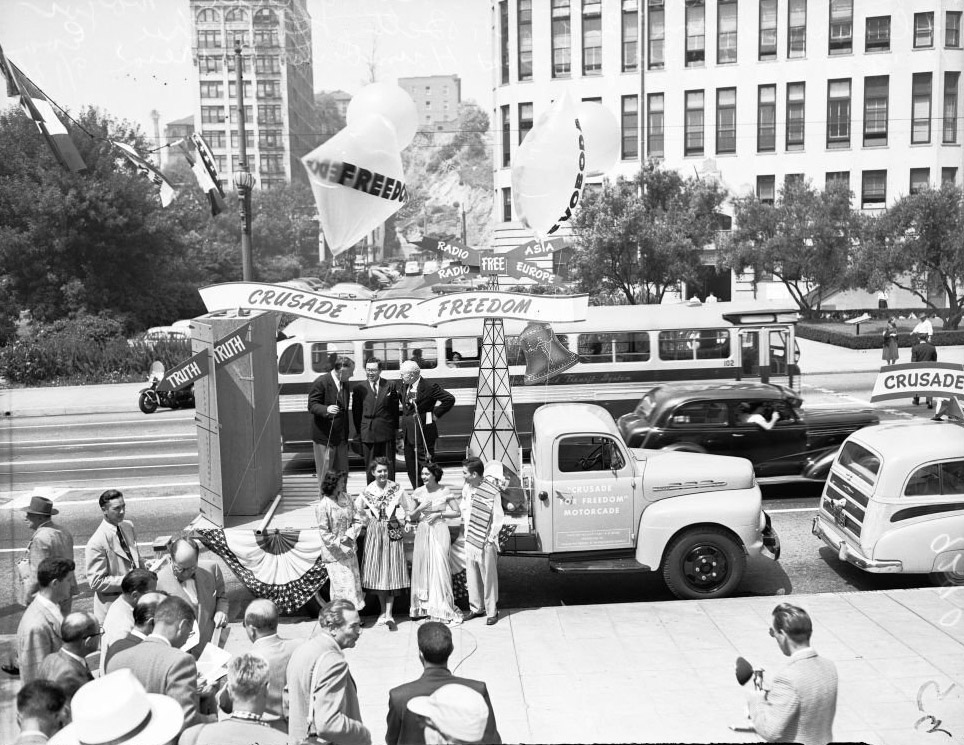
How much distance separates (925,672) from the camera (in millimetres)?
8062

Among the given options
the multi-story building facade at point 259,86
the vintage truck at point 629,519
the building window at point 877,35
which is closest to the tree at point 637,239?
the multi-story building facade at point 259,86

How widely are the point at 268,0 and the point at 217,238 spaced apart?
3021 cm

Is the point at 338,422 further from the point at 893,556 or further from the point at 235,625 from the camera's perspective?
the point at 893,556

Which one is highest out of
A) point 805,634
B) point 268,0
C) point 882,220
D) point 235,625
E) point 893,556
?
point 268,0

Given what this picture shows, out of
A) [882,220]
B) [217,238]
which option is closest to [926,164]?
[882,220]

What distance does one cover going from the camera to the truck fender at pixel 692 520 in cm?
991

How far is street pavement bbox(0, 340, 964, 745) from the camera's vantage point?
7.18 m

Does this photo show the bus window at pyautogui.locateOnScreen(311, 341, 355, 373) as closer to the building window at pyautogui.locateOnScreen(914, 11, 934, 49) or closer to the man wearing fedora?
the man wearing fedora

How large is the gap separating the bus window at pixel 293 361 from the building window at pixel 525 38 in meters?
15.1

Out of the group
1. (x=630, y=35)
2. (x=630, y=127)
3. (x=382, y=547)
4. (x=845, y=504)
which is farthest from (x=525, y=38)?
(x=382, y=547)

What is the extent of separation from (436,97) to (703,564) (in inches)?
2854

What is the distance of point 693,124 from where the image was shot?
4441 centimetres

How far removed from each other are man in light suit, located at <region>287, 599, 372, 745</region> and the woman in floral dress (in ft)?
12.7

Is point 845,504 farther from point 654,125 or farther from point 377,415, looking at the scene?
point 654,125
